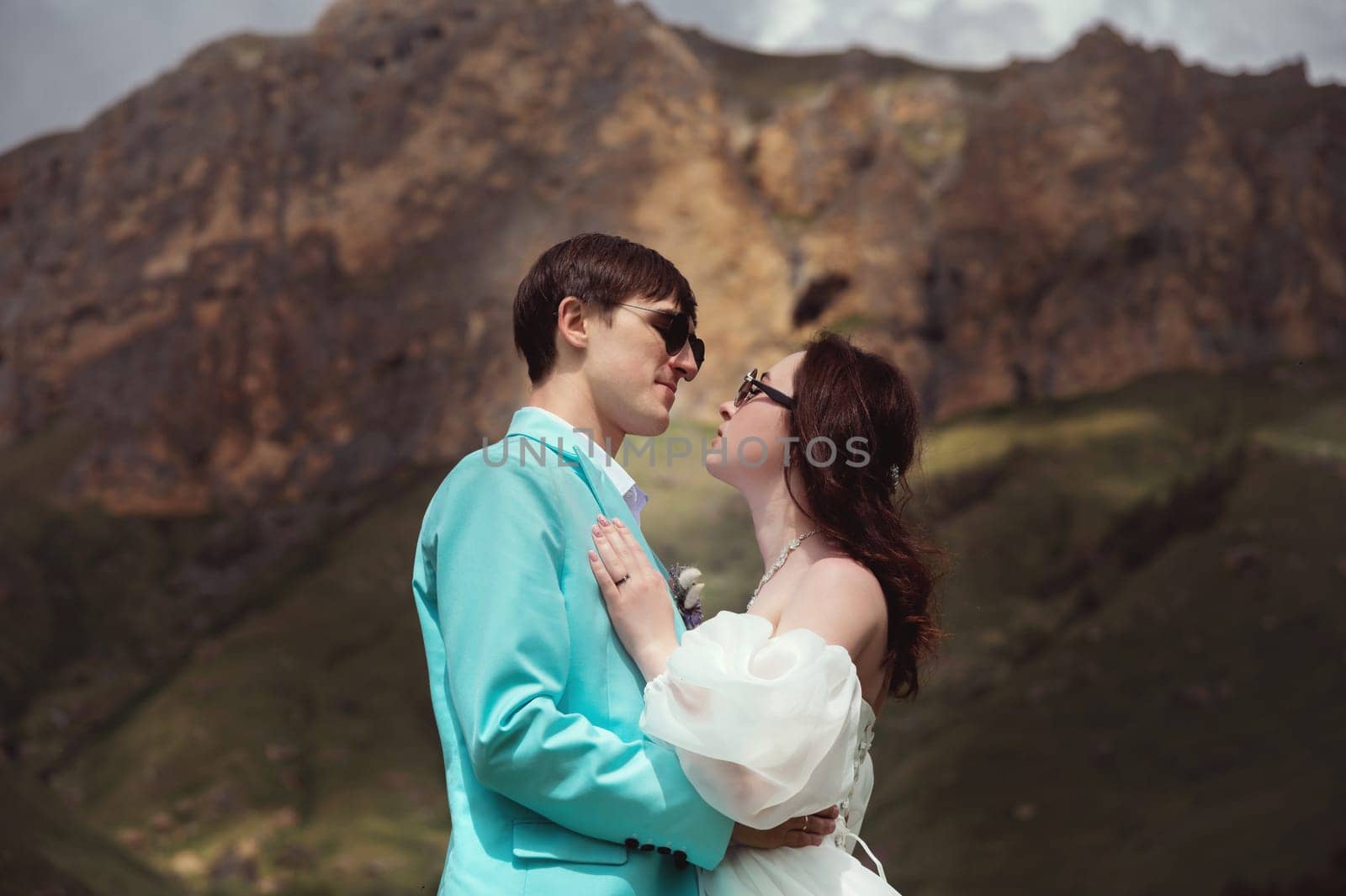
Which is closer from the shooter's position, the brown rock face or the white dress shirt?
the white dress shirt

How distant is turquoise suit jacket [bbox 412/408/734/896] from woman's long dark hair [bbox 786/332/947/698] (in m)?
0.56

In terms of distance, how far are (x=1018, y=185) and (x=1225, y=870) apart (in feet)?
Result: 55.7

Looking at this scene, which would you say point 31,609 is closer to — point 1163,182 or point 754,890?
point 1163,182

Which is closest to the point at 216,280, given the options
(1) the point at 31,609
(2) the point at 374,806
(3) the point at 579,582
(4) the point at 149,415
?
(4) the point at 149,415

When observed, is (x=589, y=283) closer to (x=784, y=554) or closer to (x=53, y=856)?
(x=784, y=554)

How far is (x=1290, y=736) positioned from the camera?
17.5m

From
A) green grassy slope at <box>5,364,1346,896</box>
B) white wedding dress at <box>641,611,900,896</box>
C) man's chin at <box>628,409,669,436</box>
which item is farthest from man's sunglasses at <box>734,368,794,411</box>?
green grassy slope at <box>5,364,1346,896</box>

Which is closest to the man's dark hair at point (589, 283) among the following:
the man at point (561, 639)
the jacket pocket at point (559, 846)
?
the man at point (561, 639)

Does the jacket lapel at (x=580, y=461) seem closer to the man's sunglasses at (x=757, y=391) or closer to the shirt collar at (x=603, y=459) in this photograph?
the shirt collar at (x=603, y=459)

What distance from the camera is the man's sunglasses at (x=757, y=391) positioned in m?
3.19

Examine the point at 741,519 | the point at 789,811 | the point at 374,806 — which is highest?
the point at 789,811

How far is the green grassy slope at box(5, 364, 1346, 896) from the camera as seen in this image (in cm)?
1677

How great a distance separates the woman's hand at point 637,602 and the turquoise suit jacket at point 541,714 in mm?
28

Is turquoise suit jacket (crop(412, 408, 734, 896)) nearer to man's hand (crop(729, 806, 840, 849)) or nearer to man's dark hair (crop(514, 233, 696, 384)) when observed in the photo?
man's hand (crop(729, 806, 840, 849))
